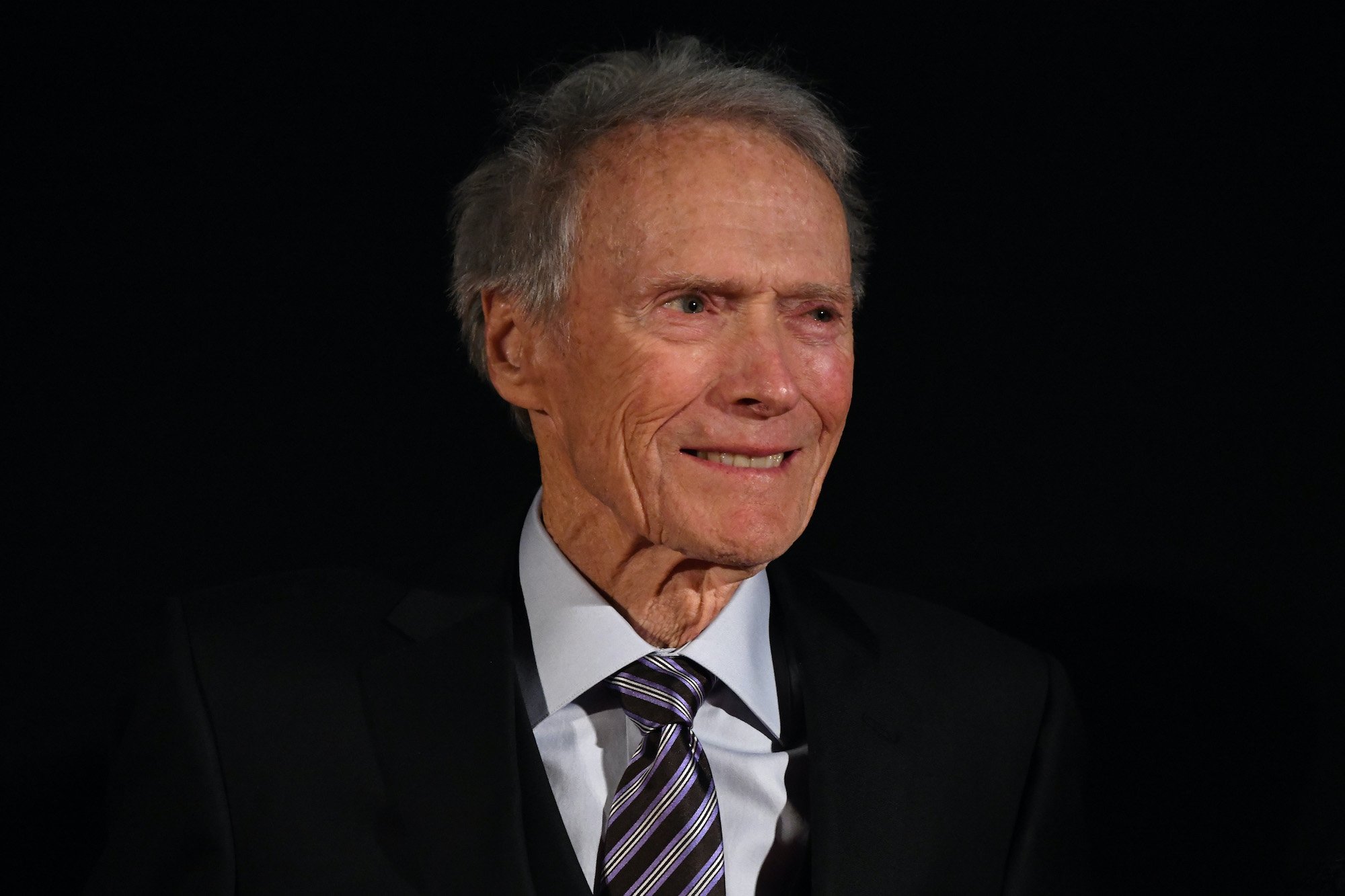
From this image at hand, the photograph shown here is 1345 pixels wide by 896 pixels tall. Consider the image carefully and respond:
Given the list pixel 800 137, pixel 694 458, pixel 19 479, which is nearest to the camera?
pixel 694 458

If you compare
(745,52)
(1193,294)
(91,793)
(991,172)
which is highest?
(745,52)

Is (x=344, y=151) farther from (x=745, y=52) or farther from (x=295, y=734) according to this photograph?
(x=295, y=734)

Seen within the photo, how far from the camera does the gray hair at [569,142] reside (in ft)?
6.39

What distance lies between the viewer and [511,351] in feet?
6.73

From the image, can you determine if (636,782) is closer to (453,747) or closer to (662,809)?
(662,809)

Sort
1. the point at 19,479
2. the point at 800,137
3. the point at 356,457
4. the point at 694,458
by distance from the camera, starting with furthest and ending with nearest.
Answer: the point at 356,457 → the point at 19,479 → the point at 800,137 → the point at 694,458

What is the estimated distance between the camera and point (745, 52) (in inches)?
98.0

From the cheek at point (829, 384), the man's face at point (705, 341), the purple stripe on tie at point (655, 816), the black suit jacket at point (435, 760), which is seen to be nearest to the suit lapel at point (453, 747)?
the black suit jacket at point (435, 760)

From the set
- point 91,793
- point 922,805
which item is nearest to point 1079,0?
point 922,805

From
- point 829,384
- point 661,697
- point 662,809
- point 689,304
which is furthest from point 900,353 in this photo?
point 662,809

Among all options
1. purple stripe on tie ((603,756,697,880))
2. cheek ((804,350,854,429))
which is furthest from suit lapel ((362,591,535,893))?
cheek ((804,350,854,429))

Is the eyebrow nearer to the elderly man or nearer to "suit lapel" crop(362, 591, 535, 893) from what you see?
the elderly man

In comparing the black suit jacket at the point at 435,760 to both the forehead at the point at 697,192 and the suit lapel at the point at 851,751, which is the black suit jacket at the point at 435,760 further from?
the forehead at the point at 697,192

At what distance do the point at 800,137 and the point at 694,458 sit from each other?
0.47m
